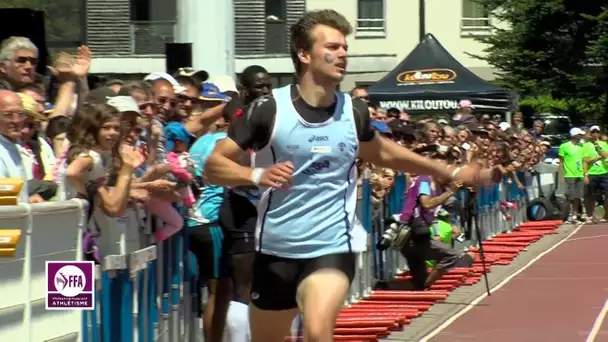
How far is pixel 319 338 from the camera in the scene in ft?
22.7

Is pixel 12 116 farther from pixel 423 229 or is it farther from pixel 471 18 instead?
pixel 471 18

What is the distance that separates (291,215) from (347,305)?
22.6 ft

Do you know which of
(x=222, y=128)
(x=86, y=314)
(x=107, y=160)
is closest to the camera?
(x=86, y=314)

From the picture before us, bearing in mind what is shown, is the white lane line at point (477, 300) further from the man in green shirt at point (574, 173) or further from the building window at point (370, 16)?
the building window at point (370, 16)

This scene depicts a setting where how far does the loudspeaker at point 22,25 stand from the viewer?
10961 mm

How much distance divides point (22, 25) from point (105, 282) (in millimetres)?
3615

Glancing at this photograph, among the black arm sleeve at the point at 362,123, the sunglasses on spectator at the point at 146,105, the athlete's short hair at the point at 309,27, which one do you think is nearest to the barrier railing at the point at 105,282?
the sunglasses on spectator at the point at 146,105

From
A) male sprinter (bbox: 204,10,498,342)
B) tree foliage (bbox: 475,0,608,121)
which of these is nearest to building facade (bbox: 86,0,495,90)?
tree foliage (bbox: 475,0,608,121)

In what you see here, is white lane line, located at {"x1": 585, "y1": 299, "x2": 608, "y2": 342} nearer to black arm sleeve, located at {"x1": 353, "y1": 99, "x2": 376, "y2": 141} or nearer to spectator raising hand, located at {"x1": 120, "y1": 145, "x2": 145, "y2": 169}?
spectator raising hand, located at {"x1": 120, "y1": 145, "x2": 145, "y2": 169}

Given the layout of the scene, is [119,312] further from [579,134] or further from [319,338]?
[579,134]

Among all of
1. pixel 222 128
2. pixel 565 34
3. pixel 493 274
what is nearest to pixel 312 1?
pixel 565 34

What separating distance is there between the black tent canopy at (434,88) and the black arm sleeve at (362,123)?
19531 millimetres

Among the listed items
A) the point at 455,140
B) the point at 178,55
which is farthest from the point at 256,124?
the point at 455,140

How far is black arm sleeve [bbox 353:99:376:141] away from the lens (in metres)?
7.28
